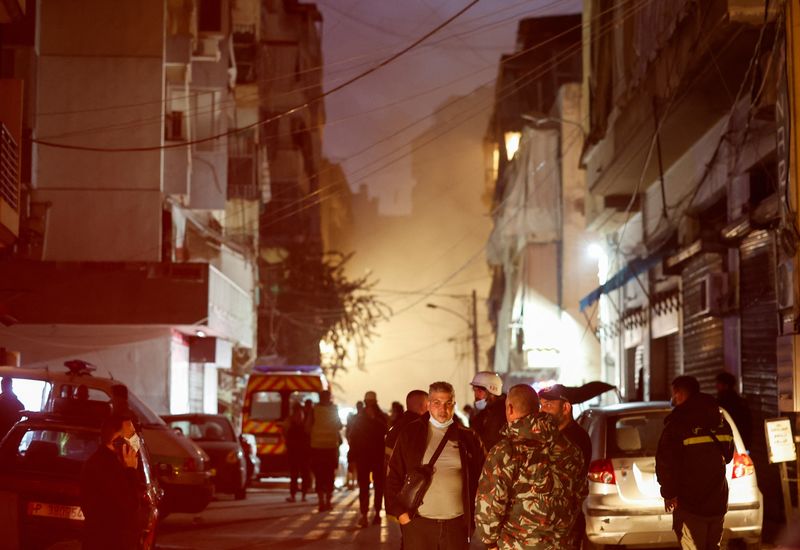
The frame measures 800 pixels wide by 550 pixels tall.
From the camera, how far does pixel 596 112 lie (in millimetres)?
26172

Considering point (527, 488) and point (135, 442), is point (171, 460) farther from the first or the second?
point (527, 488)

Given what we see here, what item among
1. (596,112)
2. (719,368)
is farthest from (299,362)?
(719,368)

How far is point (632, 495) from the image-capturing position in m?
11.8

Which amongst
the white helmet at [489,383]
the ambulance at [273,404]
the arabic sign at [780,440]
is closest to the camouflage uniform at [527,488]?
the white helmet at [489,383]

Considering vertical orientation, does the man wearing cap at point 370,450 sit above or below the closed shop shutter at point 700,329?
below

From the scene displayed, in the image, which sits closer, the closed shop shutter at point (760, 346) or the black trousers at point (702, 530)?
the black trousers at point (702, 530)

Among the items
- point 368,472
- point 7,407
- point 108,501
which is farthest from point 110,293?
point 108,501

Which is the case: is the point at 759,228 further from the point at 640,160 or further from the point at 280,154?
the point at 280,154

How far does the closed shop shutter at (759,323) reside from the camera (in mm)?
16109

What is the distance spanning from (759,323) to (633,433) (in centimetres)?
542

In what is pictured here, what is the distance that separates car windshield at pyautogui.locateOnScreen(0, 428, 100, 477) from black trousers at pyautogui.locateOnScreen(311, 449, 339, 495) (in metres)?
7.84

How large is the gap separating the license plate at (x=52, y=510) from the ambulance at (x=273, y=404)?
16.8m

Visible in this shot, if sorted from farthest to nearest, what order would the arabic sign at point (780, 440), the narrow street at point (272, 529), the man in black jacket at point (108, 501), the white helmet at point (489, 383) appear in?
the narrow street at point (272, 529), the arabic sign at point (780, 440), the white helmet at point (489, 383), the man in black jacket at point (108, 501)

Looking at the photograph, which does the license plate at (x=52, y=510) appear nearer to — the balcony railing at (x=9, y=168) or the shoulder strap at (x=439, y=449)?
the shoulder strap at (x=439, y=449)
